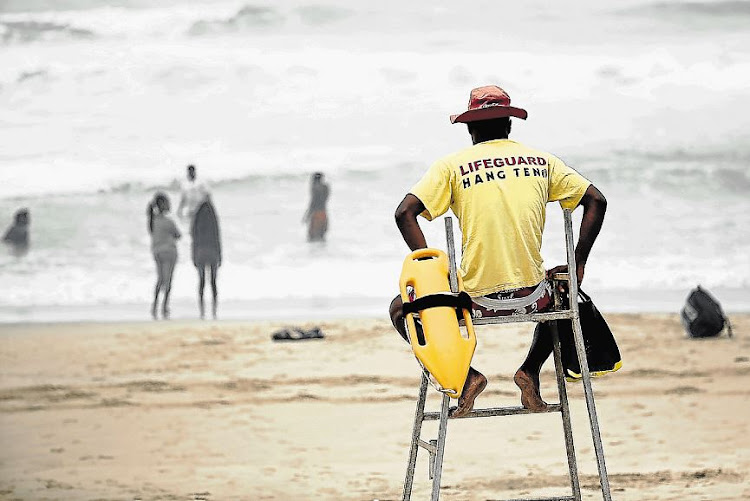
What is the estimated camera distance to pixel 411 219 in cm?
284

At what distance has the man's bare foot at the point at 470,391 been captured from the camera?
2.85 m

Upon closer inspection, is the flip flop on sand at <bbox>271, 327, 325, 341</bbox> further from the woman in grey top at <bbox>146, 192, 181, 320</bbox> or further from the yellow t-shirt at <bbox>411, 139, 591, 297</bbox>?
the yellow t-shirt at <bbox>411, 139, 591, 297</bbox>

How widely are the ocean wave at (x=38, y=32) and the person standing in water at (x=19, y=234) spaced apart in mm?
4741

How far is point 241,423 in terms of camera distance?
19.4 ft

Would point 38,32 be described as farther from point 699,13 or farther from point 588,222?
point 588,222

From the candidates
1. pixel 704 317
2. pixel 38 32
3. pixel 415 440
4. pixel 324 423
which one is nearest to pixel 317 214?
pixel 38 32

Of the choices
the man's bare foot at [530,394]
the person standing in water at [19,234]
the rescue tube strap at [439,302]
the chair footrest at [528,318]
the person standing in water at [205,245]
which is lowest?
the person standing in water at [19,234]

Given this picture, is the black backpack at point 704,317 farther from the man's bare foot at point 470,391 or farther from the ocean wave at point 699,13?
the ocean wave at point 699,13

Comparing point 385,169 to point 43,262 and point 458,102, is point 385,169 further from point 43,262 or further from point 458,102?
point 43,262

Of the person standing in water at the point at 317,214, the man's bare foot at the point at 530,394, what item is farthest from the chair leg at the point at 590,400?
the person standing in water at the point at 317,214

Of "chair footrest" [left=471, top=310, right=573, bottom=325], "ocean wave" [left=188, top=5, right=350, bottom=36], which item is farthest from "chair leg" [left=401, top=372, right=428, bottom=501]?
"ocean wave" [left=188, top=5, right=350, bottom=36]

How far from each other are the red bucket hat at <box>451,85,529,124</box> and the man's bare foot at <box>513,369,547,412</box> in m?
0.64

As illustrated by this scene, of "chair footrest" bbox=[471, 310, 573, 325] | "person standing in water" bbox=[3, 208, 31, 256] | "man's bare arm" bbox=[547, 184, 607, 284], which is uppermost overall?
"man's bare arm" bbox=[547, 184, 607, 284]

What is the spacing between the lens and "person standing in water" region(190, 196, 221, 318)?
12.0m
